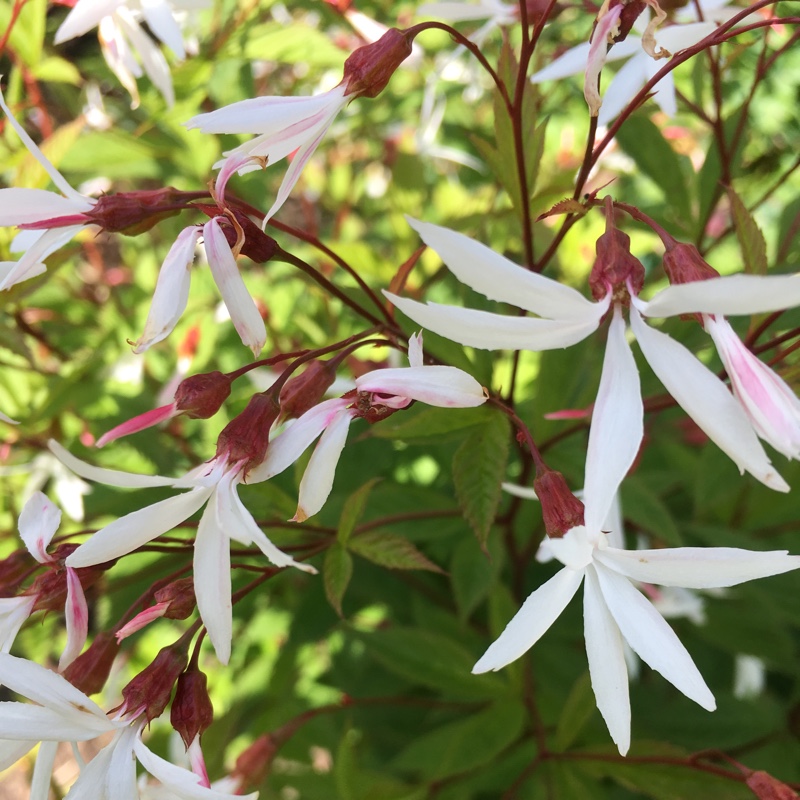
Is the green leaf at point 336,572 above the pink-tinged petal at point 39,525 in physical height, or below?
below

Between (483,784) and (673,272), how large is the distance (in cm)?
54

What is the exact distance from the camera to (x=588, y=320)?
332mm

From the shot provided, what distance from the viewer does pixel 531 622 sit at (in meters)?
0.34

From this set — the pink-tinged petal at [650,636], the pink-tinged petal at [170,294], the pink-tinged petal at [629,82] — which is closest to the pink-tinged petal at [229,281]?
the pink-tinged petal at [170,294]

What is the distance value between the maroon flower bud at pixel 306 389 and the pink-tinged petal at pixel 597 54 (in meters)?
0.21

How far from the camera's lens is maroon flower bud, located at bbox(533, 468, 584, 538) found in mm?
382

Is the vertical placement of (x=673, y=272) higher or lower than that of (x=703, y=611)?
higher

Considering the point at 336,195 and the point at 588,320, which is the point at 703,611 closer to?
the point at 588,320

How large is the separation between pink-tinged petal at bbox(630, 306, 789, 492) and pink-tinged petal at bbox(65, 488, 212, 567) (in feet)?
0.80

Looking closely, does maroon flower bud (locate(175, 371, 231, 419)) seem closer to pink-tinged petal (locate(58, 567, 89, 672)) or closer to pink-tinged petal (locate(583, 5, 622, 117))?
pink-tinged petal (locate(58, 567, 89, 672))

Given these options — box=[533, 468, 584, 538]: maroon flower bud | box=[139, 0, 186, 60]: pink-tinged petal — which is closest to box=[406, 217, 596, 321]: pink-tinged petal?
box=[533, 468, 584, 538]: maroon flower bud

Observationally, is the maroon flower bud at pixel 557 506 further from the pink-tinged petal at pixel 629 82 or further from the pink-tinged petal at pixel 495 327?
the pink-tinged petal at pixel 629 82

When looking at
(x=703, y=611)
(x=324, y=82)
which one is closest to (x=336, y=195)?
(x=324, y=82)

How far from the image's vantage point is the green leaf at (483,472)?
0.46 meters
